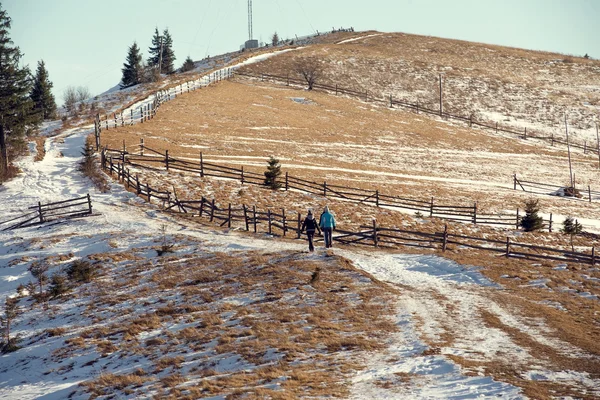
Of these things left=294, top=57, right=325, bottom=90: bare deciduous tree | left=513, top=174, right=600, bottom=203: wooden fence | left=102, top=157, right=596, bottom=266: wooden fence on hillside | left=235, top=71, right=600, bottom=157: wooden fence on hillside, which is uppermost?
left=294, top=57, right=325, bottom=90: bare deciduous tree

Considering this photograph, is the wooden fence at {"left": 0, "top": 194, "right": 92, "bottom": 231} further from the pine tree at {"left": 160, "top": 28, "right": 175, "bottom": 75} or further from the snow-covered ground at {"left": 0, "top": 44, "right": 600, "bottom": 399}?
the pine tree at {"left": 160, "top": 28, "right": 175, "bottom": 75}

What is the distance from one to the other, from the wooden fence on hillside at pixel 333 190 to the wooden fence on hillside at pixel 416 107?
1586 inches

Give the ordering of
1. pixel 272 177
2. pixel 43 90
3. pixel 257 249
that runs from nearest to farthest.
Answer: pixel 257 249 → pixel 272 177 → pixel 43 90

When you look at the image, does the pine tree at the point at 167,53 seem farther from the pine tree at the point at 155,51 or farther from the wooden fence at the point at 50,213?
the wooden fence at the point at 50,213

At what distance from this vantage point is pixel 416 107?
3492 inches

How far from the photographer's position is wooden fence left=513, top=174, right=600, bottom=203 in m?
56.3

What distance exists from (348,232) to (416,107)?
61.7 meters

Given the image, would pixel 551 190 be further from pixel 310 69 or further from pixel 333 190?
pixel 310 69

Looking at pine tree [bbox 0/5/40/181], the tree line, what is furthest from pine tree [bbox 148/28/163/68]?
pine tree [bbox 0/5/40/181]

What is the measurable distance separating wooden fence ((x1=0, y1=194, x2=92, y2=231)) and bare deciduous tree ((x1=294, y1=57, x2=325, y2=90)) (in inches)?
2316

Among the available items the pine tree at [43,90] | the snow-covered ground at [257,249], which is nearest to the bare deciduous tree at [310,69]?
the pine tree at [43,90]

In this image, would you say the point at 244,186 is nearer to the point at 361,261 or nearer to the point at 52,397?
the point at 361,261

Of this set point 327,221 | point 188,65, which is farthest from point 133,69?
point 327,221

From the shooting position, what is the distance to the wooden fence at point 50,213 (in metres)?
35.4
